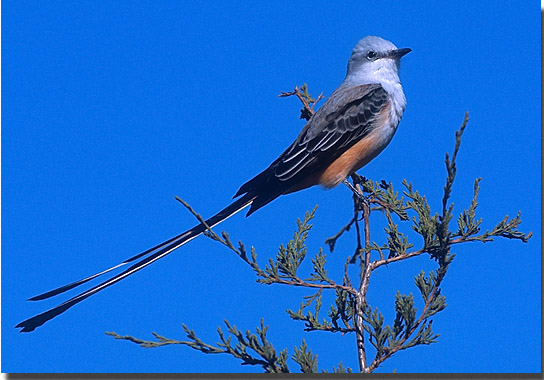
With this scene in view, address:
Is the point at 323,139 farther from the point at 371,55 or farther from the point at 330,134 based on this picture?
the point at 371,55

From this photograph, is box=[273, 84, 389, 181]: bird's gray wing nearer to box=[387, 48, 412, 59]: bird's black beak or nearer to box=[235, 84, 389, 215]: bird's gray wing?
box=[235, 84, 389, 215]: bird's gray wing

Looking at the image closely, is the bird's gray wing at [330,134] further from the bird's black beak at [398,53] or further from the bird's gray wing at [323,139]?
the bird's black beak at [398,53]

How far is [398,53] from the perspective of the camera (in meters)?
4.14

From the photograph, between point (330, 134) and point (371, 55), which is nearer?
point (330, 134)

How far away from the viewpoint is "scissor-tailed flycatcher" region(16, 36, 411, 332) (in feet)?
11.7

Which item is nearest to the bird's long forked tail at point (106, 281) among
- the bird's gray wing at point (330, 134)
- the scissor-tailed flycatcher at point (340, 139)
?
the scissor-tailed flycatcher at point (340, 139)

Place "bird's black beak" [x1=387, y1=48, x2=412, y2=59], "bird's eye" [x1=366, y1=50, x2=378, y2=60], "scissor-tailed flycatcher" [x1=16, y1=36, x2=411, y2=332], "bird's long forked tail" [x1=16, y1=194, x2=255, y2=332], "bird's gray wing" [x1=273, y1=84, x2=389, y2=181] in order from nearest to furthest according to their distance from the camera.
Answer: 1. "bird's long forked tail" [x1=16, y1=194, x2=255, y2=332]
2. "scissor-tailed flycatcher" [x1=16, y1=36, x2=411, y2=332]
3. "bird's gray wing" [x1=273, y1=84, x2=389, y2=181]
4. "bird's black beak" [x1=387, y1=48, x2=412, y2=59]
5. "bird's eye" [x1=366, y1=50, x2=378, y2=60]

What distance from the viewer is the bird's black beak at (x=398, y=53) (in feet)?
13.4

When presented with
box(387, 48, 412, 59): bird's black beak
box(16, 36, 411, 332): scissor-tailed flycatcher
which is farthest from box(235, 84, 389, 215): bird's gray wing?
box(387, 48, 412, 59): bird's black beak

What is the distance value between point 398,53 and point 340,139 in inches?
34.8

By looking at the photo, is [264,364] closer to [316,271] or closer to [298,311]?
[298,311]

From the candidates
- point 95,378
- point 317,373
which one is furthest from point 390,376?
point 95,378

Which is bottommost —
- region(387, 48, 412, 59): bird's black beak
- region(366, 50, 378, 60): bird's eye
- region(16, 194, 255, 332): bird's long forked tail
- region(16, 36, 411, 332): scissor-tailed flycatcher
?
region(16, 194, 255, 332): bird's long forked tail

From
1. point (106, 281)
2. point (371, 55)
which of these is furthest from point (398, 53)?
point (106, 281)
